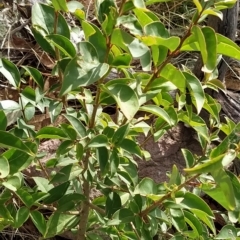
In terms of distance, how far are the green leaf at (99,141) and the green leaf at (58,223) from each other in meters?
0.32

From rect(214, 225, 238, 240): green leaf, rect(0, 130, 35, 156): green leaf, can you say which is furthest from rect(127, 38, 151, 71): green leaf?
rect(214, 225, 238, 240): green leaf

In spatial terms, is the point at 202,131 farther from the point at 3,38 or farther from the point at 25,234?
the point at 3,38

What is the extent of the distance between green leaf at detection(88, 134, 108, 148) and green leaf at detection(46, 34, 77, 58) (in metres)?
0.18

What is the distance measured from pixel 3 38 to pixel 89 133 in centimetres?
145

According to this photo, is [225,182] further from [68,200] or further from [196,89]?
[68,200]

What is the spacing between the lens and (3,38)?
2.48 metres

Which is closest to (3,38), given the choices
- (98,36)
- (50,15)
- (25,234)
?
(25,234)

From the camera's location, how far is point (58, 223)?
4.51ft

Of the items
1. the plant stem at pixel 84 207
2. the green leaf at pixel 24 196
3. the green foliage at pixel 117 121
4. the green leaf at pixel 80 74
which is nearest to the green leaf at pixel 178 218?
the green foliage at pixel 117 121

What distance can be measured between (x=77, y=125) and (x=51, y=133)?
10cm

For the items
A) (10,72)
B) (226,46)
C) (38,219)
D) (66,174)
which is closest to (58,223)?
(38,219)

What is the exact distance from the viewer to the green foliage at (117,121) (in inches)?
39.0

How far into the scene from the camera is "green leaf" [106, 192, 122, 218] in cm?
129

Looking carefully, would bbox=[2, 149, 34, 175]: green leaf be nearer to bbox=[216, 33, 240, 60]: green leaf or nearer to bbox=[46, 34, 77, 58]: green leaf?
bbox=[46, 34, 77, 58]: green leaf
